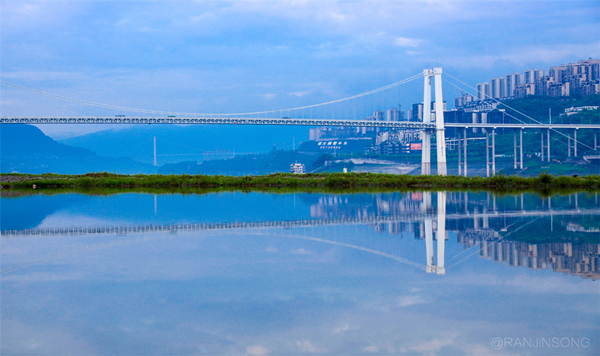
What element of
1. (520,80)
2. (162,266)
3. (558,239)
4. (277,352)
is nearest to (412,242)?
(558,239)

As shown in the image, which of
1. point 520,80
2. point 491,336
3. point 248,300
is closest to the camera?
point 491,336

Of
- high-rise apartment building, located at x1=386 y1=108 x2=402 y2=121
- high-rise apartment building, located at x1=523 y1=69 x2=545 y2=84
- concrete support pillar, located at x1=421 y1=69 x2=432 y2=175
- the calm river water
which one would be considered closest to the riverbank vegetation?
A: the calm river water

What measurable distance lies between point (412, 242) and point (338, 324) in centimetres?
226

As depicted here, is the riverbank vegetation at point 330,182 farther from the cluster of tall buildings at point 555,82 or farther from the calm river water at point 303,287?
the cluster of tall buildings at point 555,82

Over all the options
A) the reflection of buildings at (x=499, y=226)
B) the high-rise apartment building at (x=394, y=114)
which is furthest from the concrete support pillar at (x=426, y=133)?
the reflection of buildings at (x=499, y=226)

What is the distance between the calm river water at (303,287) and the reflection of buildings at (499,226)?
3cm

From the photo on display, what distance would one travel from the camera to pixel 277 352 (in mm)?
2084

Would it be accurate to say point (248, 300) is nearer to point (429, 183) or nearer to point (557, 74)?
Answer: point (429, 183)

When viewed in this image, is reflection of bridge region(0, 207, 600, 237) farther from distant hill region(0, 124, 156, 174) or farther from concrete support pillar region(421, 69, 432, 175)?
distant hill region(0, 124, 156, 174)

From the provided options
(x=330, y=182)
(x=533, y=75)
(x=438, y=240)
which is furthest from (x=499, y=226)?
(x=533, y=75)

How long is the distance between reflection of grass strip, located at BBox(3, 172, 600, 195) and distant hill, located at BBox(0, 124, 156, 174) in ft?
113

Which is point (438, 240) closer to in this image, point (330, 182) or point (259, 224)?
point (259, 224)

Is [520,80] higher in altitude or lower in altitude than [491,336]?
higher

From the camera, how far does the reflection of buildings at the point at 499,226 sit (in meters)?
3.71
